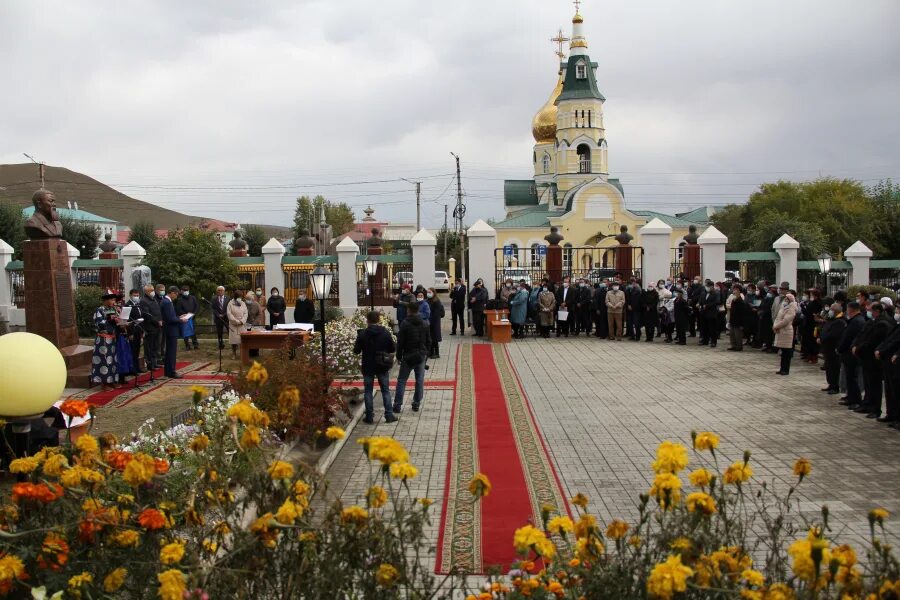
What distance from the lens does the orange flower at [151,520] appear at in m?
3.51

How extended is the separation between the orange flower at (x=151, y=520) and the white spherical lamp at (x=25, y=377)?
2.43m

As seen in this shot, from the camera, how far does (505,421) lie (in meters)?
11.0

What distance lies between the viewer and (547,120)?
6425 centimetres

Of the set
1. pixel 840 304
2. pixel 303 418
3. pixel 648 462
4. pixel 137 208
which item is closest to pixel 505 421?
pixel 648 462

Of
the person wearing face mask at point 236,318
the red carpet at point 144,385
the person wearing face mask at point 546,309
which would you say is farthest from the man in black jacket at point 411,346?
the person wearing face mask at point 546,309

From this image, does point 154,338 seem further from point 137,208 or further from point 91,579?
point 137,208

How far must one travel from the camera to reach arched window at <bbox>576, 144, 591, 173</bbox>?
60.8 metres

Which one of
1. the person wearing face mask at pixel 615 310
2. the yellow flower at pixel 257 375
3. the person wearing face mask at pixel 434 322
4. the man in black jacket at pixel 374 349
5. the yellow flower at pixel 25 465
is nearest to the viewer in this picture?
the yellow flower at pixel 25 465

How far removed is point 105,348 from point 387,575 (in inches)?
451

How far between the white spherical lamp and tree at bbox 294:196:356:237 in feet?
237

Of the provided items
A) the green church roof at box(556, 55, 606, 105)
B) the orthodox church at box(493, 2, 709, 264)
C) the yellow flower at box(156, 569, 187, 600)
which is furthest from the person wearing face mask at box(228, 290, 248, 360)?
the green church roof at box(556, 55, 606, 105)

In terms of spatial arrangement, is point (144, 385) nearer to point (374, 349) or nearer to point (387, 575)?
point (374, 349)

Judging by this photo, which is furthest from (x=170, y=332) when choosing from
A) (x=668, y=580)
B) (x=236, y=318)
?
(x=668, y=580)

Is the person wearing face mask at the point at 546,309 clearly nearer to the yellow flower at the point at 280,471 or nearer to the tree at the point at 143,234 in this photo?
the yellow flower at the point at 280,471
